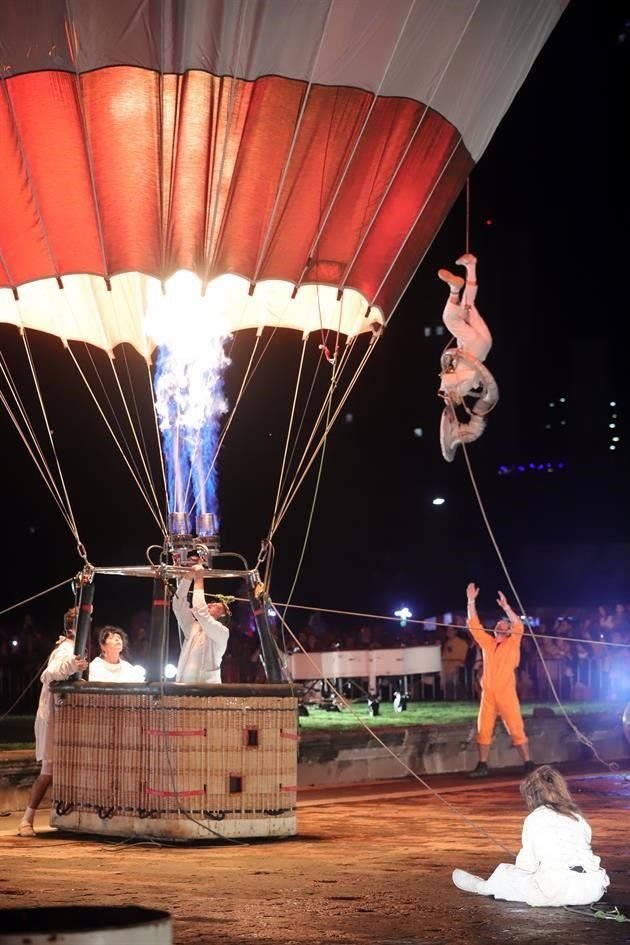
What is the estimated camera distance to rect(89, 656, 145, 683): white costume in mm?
11539

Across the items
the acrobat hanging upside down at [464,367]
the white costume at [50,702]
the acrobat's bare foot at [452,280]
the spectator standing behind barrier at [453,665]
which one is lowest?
the white costume at [50,702]

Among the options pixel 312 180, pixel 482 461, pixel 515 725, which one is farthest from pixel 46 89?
pixel 482 461

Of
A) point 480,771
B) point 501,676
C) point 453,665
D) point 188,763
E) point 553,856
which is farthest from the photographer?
point 453,665

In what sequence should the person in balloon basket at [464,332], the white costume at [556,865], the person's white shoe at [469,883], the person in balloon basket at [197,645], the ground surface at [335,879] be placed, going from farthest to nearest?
1. the person in balloon basket at [464,332]
2. the person in balloon basket at [197,645]
3. the person's white shoe at [469,883]
4. the white costume at [556,865]
5. the ground surface at [335,879]

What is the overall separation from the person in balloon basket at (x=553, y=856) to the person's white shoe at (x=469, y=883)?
18 cm

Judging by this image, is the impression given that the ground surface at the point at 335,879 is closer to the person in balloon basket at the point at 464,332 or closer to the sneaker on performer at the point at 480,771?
the sneaker on performer at the point at 480,771

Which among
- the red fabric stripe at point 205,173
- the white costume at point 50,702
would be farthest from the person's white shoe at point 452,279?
the white costume at point 50,702

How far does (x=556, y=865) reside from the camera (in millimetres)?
7738

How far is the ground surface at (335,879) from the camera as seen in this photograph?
23.5 feet

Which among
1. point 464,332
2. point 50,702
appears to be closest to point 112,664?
point 50,702

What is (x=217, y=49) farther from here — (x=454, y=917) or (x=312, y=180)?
(x=454, y=917)

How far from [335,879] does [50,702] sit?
352cm

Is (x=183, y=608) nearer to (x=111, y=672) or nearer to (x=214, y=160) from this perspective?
(x=111, y=672)

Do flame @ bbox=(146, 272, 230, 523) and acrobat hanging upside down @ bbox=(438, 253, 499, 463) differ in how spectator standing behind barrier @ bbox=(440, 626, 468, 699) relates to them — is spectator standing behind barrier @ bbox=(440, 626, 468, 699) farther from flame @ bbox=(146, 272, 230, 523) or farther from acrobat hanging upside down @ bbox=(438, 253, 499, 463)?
acrobat hanging upside down @ bbox=(438, 253, 499, 463)
